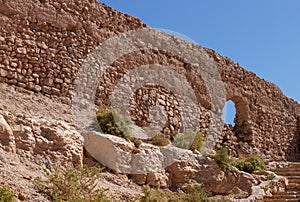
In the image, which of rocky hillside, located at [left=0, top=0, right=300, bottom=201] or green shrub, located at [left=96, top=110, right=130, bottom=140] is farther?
green shrub, located at [left=96, top=110, right=130, bottom=140]

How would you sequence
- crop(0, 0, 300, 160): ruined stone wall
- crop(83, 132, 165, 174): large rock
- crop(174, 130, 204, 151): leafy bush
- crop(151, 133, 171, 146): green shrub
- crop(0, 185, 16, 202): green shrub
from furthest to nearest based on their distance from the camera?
crop(174, 130, 204, 151): leafy bush < crop(151, 133, 171, 146): green shrub < crop(0, 0, 300, 160): ruined stone wall < crop(83, 132, 165, 174): large rock < crop(0, 185, 16, 202): green shrub

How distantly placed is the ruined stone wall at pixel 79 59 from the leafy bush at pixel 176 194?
2.80 meters

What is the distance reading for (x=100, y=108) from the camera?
10.8 m

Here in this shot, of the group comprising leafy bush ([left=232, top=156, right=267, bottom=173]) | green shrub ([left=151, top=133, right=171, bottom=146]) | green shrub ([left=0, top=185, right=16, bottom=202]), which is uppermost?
green shrub ([left=151, top=133, right=171, bottom=146])

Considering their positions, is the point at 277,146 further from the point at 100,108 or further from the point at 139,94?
the point at 100,108

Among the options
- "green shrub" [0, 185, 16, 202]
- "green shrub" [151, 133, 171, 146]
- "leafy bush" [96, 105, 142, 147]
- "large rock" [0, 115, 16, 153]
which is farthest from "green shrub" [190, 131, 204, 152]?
"green shrub" [0, 185, 16, 202]

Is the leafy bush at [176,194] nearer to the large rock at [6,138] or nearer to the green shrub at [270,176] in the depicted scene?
the large rock at [6,138]

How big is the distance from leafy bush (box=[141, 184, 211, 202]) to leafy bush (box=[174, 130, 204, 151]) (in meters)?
2.01

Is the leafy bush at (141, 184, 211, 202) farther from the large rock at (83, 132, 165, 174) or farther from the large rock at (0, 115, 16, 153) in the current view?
the large rock at (0, 115, 16, 153)

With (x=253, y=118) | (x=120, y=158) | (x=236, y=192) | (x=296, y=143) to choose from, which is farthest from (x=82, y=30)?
(x=296, y=143)

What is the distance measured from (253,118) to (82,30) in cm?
855

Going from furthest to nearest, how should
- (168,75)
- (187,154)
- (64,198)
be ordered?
(168,75), (187,154), (64,198)

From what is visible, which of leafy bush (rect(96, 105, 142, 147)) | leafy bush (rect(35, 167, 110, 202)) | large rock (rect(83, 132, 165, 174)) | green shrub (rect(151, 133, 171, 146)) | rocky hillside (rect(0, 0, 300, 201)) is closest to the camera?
leafy bush (rect(35, 167, 110, 202))

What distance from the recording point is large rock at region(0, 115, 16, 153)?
7250 mm
